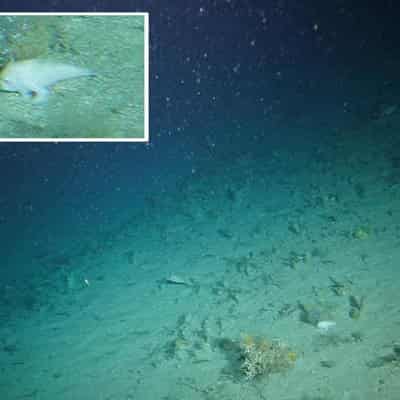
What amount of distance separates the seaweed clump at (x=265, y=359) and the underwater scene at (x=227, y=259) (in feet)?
0.05

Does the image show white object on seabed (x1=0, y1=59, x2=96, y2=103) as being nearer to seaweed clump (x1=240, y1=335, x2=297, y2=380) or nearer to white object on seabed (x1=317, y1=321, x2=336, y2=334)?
seaweed clump (x1=240, y1=335, x2=297, y2=380)

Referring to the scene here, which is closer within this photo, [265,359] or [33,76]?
[265,359]

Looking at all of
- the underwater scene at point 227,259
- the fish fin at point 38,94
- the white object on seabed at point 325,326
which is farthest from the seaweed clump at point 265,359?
the fish fin at point 38,94

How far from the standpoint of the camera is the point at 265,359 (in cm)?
431

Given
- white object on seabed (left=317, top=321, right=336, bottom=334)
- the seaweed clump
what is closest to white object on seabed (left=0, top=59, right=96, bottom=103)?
the seaweed clump

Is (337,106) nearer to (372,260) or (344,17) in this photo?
(372,260)

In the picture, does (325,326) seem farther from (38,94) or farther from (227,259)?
(38,94)

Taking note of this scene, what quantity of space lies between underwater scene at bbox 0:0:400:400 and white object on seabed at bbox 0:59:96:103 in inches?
7.8

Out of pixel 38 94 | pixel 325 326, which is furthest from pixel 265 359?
pixel 38 94

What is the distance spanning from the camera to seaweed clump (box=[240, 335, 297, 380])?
4285mm

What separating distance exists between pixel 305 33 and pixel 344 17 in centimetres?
291

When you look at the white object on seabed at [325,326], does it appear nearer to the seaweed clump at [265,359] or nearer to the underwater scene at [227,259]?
the underwater scene at [227,259]

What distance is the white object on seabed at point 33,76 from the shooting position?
4.56 metres

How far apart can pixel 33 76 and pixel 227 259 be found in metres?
4.54
